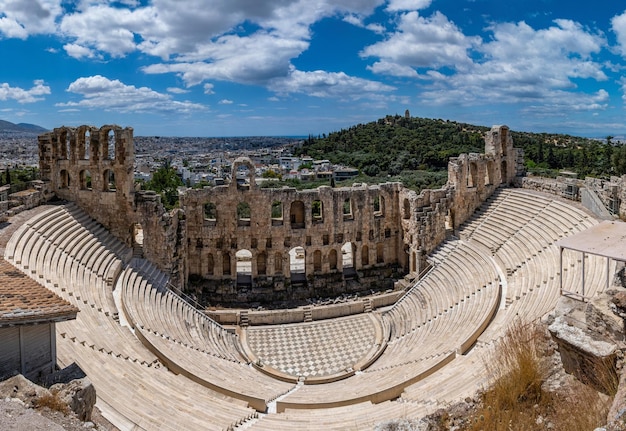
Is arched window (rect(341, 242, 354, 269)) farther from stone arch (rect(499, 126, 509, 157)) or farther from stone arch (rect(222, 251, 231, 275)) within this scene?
stone arch (rect(499, 126, 509, 157))

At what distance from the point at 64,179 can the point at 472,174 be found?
24281mm

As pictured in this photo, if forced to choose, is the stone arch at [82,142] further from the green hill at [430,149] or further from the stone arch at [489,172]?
the green hill at [430,149]

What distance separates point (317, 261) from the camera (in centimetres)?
2917

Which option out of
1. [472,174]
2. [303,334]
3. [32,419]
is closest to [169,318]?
[303,334]

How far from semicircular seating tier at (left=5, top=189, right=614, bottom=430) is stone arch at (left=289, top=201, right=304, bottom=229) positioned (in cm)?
654

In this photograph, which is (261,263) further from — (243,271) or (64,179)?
(64,179)

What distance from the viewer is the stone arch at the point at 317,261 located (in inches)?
1141

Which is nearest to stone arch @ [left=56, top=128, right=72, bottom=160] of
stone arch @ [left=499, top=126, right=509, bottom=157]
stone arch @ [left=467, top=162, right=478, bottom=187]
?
stone arch @ [left=467, top=162, right=478, bottom=187]

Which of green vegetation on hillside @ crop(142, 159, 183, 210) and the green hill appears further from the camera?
the green hill

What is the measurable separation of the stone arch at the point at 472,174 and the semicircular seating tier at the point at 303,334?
1.84 metres

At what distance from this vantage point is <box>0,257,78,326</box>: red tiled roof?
404 inches

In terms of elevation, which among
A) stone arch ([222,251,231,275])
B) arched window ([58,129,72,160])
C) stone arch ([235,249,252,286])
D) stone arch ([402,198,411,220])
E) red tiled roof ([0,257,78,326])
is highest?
arched window ([58,129,72,160])

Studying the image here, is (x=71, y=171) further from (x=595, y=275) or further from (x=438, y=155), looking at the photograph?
(x=438, y=155)

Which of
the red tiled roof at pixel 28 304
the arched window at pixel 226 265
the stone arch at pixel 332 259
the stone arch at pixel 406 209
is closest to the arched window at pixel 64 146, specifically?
the arched window at pixel 226 265
